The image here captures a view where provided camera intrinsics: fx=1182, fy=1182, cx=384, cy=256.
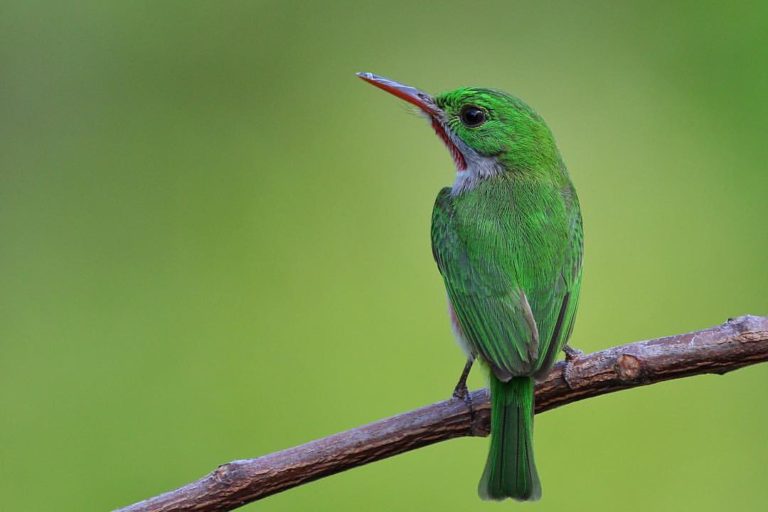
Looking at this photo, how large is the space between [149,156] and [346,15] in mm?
1360

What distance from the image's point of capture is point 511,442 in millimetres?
3652

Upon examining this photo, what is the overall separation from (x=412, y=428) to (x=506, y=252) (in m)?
0.71

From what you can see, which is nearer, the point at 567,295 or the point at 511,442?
the point at 511,442

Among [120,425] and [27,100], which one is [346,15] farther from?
[120,425]

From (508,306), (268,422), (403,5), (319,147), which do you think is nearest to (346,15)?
(403,5)

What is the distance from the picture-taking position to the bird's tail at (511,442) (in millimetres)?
3623

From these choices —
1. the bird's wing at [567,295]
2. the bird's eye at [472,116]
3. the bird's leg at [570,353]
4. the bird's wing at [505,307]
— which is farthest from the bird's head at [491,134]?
the bird's leg at [570,353]

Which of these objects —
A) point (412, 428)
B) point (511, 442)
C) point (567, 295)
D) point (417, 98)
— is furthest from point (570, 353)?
point (417, 98)

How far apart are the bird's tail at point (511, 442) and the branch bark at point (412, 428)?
6.8 inches

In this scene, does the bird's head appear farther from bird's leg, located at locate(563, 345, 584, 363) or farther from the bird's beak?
bird's leg, located at locate(563, 345, 584, 363)

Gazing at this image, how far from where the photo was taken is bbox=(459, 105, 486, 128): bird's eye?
427 centimetres

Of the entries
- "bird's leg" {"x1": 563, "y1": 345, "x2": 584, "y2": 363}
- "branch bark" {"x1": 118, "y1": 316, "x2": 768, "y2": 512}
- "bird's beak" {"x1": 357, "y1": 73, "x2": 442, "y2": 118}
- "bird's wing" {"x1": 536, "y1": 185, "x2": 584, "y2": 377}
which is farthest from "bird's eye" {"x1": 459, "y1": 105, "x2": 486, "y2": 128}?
"branch bark" {"x1": 118, "y1": 316, "x2": 768, "y2": 512}

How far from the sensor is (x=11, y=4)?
6.49m

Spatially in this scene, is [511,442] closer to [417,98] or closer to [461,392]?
[461,392]
